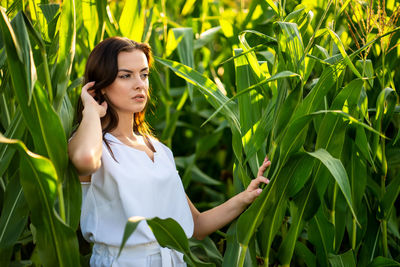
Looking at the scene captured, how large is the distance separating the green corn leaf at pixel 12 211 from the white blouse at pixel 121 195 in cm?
13

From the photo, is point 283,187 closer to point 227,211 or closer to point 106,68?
point 227,211

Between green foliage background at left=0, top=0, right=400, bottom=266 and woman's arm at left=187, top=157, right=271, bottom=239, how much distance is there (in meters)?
0.02

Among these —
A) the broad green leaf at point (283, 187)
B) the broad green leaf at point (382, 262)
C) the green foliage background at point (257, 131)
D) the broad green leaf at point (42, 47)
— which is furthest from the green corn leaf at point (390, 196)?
the broad green leaf at point (42, 47)

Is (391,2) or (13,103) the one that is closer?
(13,103)

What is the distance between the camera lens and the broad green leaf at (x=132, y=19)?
1.59 m

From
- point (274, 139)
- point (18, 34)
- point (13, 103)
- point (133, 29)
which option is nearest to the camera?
point (18, 34)

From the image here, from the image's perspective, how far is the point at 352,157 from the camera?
4.73 feet

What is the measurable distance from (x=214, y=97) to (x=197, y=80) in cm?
8

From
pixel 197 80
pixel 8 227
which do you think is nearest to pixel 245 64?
pixel 197 80

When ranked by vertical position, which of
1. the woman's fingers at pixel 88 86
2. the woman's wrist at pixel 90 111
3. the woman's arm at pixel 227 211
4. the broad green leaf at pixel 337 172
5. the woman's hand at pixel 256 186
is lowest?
the woman's arm at pixel 227 211

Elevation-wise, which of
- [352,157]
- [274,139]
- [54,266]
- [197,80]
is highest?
[197,80]

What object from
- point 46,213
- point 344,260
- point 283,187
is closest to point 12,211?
point 46,213

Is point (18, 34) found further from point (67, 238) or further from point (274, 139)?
point (274, 139)

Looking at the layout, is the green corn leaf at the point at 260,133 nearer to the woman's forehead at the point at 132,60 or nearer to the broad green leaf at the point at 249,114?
the broad green leaf at the point at 249,114
